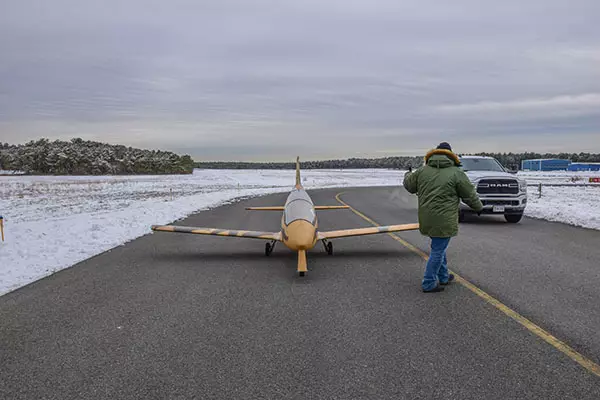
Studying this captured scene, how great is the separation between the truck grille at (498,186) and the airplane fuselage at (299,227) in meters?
8.27

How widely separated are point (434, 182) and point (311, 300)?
2434mm

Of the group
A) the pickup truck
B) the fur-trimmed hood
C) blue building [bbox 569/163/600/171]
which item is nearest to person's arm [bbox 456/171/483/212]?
the fur-trimmed hood

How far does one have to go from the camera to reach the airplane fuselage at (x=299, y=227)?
835cm

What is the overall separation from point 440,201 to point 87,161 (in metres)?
87.9

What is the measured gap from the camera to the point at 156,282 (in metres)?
7.57

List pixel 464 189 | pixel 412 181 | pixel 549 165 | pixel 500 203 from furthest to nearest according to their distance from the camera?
pixel 549 165
pixel 500 203
pixel 412 181
pixel 464 189

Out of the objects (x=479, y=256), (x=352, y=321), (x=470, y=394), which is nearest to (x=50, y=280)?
(x=352, y=321)

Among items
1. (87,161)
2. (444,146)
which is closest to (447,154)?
(444,146)

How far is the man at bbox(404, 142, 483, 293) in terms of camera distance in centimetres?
666

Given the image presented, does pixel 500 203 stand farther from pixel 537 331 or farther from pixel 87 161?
pixel 87 161

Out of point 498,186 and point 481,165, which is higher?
point 481,165

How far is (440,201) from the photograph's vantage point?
22.0 ft

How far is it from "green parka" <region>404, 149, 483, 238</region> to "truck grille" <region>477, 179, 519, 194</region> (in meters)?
9.46

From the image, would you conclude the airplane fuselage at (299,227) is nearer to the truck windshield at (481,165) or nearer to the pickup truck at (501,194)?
the pickup truck at (501,194)
